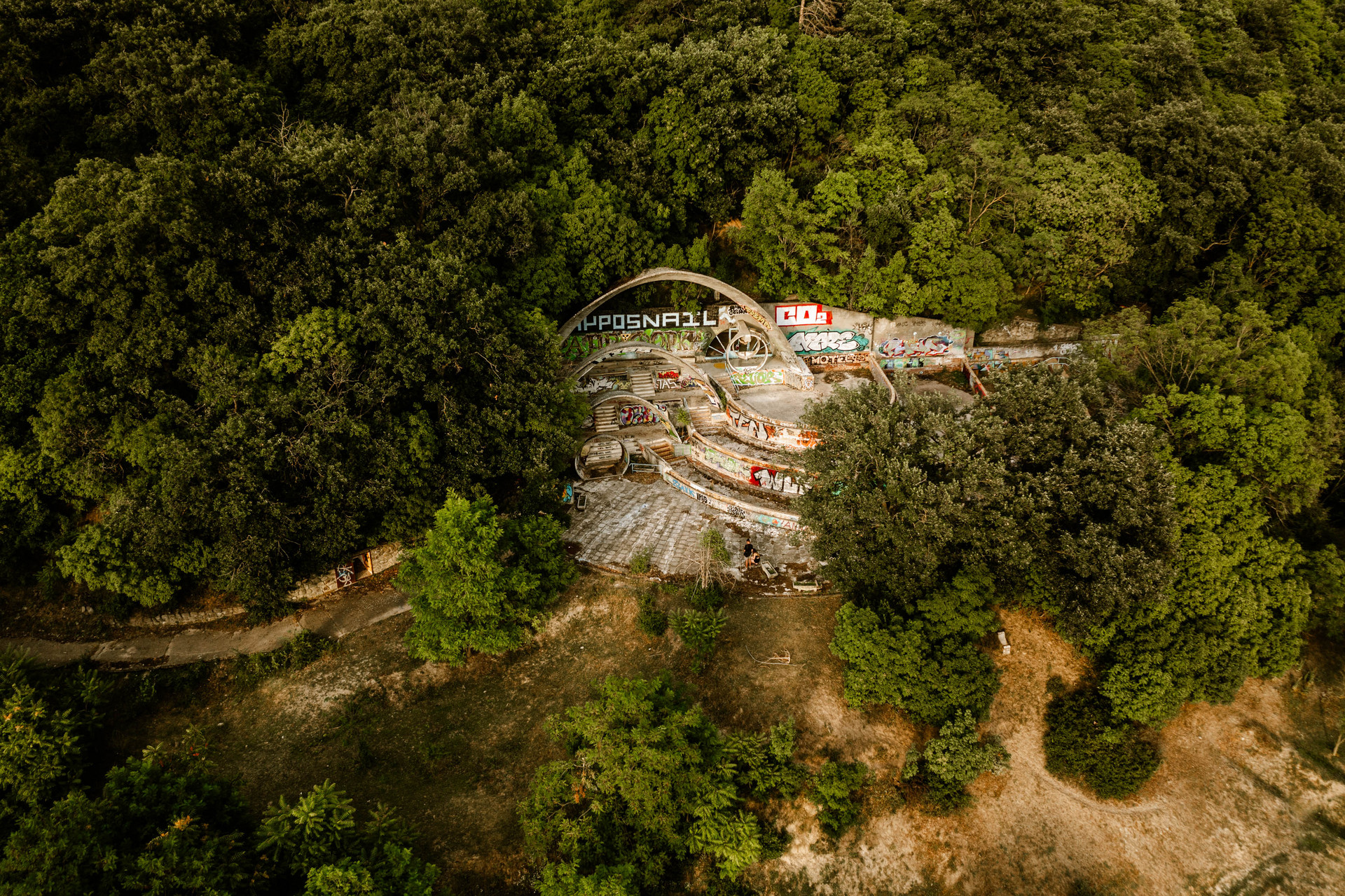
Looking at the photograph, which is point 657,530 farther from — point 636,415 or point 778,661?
point 778,661

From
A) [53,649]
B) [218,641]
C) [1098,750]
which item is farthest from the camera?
[218,641]

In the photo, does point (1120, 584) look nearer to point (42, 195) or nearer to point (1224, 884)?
point (1224, 884)

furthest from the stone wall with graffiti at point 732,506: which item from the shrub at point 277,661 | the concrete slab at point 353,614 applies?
the shrub at point 277,661

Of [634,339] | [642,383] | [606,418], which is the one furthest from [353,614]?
[634,339]

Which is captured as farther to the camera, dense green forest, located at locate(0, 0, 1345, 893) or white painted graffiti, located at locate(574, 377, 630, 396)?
white painted graffiti, located at locate(574, 377, 630, 396)

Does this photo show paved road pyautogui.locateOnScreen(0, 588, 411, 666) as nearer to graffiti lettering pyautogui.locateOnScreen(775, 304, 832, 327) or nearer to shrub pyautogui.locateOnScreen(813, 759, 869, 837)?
shrub pyautogui.locateOnScreen(813, 759, 869, 837)

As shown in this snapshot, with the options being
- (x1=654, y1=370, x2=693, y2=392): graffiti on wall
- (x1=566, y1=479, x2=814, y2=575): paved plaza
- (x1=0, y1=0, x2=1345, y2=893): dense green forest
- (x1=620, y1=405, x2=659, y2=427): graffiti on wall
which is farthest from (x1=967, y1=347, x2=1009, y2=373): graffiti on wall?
(x1=620, y1=405, x2=659, y2=427): graffiti on wall
